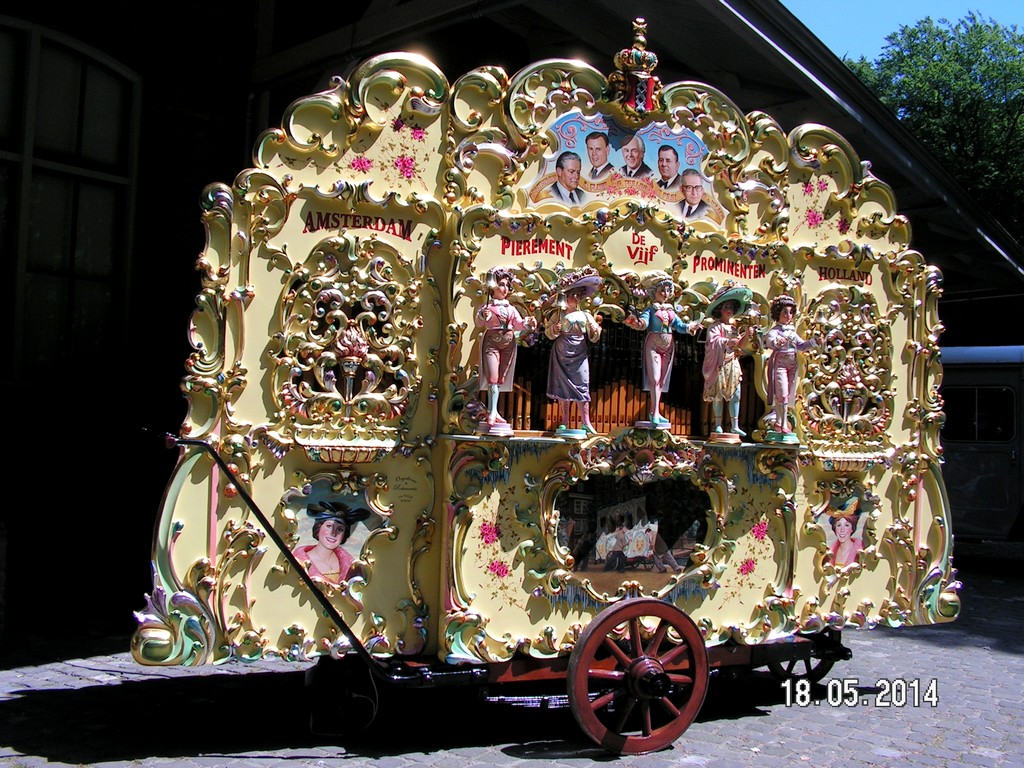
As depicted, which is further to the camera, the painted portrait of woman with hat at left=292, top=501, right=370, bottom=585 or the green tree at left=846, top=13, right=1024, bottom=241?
the green tree at left=846, top=13, right=1024, bottom=241

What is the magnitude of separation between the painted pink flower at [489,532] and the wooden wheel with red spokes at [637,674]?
27.1 inches

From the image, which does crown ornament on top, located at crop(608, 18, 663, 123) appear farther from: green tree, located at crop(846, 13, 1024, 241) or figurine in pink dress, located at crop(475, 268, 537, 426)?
green tree, located at crop(846, 13, 1024, 241)

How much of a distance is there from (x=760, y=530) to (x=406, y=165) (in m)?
3.01

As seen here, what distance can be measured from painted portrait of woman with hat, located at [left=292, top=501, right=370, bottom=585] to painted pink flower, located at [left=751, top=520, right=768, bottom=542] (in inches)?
97.5

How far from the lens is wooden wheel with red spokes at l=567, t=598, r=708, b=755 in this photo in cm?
568

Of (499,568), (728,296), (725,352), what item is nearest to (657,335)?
(725,352)

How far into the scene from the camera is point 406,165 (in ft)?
18.8

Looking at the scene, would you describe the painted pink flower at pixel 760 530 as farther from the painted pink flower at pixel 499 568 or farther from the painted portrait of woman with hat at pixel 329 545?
the painted portrait of woman with hat at pixel 329 545

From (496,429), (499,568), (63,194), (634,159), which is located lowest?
(499,568)

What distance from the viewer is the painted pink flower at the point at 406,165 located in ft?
18.8

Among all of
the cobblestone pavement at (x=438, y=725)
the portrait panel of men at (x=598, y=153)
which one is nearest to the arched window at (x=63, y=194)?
the cobblestone pavement at (x=438, y=725)

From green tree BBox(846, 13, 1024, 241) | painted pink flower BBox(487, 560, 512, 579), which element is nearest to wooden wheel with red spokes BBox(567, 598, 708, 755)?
painted pink flower BBox(487, 560, 512, 579)

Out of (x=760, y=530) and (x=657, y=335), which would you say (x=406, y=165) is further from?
(x=760, y=530)

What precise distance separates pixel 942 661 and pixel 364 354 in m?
5.63
